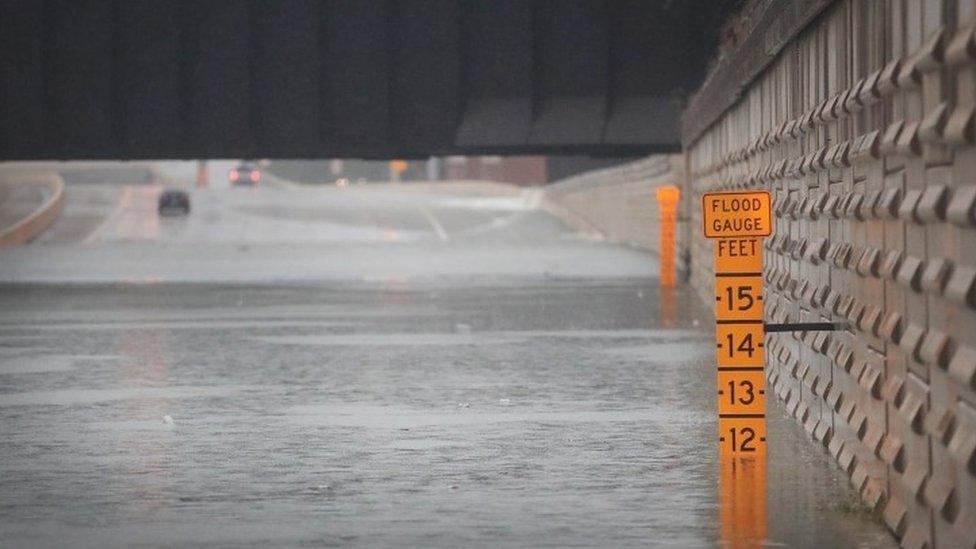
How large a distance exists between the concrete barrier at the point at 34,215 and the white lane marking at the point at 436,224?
1485 cm

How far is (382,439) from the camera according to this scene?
17.0 m

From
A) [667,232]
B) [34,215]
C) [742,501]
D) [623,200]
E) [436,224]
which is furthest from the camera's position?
[436,224]

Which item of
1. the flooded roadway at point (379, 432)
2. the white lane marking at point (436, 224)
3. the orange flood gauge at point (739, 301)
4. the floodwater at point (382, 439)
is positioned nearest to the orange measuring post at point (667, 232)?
the flooded roadway at point (379, 432)

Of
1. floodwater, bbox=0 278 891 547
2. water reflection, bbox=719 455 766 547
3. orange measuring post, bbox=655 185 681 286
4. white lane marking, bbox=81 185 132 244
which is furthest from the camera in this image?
white lane marking, bbox=81 185 132 244

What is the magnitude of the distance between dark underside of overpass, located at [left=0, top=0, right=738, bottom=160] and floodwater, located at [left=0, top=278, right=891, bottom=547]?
44.0 feet

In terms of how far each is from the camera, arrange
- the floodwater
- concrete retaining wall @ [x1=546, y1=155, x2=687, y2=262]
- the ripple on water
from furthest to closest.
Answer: concrete retaining wall @ [x1=546, y1=155, x2=687, y2=262] → the ripple on water → the floodwater

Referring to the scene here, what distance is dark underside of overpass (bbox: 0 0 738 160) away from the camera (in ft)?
153

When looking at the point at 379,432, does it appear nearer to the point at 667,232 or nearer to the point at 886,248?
the point at 886,248

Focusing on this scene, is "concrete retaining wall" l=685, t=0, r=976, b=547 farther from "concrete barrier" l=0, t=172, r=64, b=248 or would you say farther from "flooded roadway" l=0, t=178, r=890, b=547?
"concrete barrier" l=0, t=172, r=64, b=248

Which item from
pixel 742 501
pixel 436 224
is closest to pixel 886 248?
pixel 742 501

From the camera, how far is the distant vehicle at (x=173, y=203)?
10850 cm

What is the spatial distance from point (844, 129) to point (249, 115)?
33630 millimetres

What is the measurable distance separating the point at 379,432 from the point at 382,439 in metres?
0.53

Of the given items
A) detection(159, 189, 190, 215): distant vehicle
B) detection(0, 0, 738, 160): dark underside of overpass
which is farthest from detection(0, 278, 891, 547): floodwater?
detection(159, 189, 190, 215): distant vehicle
